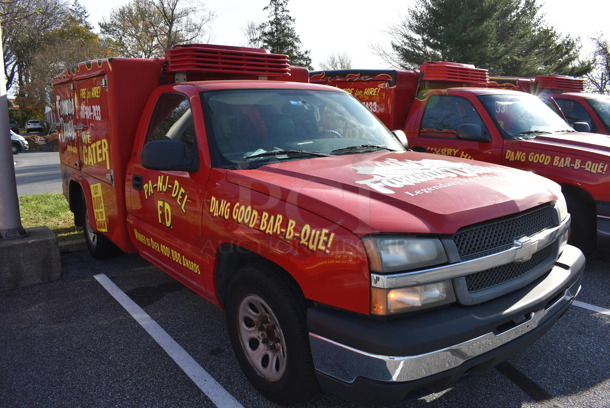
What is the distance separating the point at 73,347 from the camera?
349 cm

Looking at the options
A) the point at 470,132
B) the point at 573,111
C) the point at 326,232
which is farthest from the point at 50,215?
the point at 573,111

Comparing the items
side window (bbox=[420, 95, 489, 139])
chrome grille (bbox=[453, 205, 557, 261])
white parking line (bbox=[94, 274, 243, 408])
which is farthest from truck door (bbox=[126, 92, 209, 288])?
side window (bbox=[420, 95, 489, 139])

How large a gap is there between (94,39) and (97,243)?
140 ft

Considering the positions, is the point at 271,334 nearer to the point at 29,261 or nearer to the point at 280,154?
the point at 280,154

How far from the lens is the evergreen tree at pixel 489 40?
27.9 m

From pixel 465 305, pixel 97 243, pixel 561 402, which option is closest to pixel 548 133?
pixel 561 402

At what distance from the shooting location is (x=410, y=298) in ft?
6.99

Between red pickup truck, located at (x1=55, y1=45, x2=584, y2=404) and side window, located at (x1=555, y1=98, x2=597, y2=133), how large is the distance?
596 cm

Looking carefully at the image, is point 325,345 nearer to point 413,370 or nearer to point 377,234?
point 413,370

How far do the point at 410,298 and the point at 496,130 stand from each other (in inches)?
161

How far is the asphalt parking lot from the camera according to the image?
9.29ft

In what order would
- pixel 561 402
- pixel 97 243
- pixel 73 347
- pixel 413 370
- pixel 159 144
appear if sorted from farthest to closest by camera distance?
1. pixel 97 243
2. pixel 73 347
3. pixel 159 144
4. pixel 561 402
5. pixel 413 370

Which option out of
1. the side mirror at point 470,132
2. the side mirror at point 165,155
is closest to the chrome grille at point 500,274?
the side mirror at point 165,155

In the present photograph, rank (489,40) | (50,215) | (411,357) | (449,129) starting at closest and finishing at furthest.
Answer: (411,357)
(449,129)
(50,215)
(489,40)
